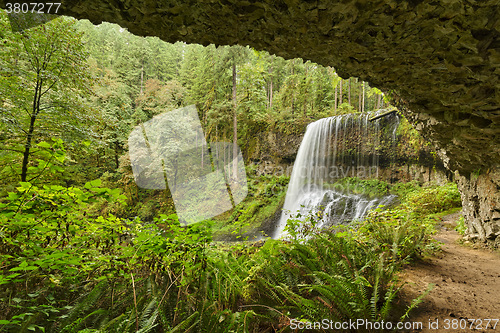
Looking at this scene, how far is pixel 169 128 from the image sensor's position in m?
15.4

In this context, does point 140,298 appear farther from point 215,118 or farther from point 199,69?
point 199,69

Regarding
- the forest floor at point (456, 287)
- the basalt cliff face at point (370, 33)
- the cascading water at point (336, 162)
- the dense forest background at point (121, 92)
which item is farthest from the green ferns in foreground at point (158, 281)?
the cascading water at point (336, 162)

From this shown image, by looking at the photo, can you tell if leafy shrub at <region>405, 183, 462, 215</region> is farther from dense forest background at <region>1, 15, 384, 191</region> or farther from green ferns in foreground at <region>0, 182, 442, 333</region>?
green ferns in foreground at <region>0, 182, 442, 333</region>

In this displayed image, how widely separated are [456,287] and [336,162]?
1152 centimetres

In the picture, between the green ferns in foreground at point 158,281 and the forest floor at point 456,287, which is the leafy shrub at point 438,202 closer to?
the forest floor at point 456,287

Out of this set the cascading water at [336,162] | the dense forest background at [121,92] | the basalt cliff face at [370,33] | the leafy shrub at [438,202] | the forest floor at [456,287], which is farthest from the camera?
the cascading water at [336,162]

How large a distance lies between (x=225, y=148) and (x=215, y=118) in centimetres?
350

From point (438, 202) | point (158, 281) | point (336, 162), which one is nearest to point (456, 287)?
point (158, 281)

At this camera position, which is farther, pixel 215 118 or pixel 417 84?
pixel 215 118

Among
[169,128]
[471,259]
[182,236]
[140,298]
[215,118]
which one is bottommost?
[471,259]

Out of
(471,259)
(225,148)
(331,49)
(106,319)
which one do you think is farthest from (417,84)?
(225,148)

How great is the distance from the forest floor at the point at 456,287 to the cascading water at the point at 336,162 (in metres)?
6.95

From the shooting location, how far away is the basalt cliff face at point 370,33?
4.44ft

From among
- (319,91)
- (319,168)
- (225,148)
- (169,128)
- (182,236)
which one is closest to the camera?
(182,236)
